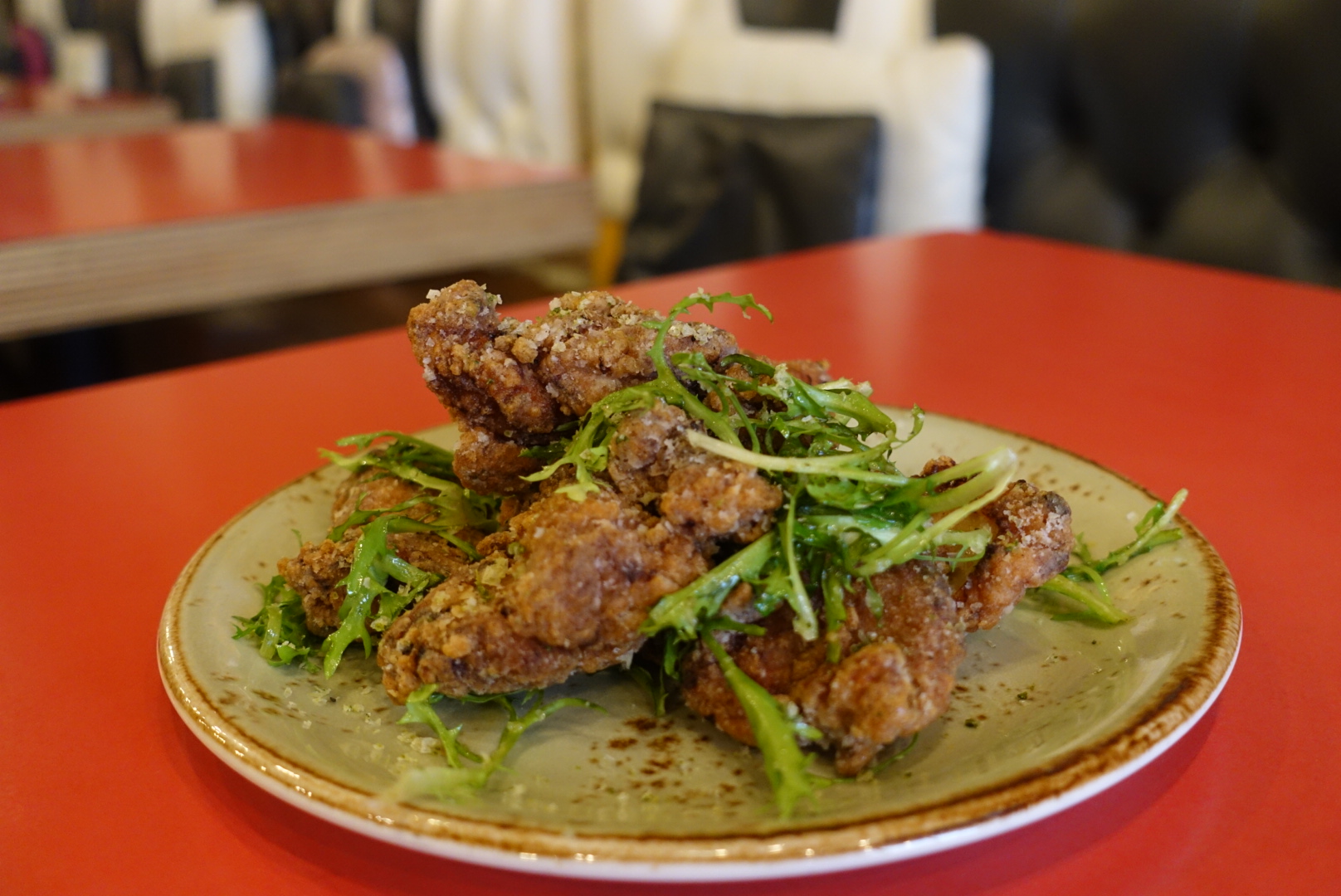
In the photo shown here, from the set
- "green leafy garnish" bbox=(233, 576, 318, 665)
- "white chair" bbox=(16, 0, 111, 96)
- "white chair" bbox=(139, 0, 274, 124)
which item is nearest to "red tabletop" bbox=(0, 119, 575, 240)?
"green leafy garnish" bbox=(233, 576, 318, 665)

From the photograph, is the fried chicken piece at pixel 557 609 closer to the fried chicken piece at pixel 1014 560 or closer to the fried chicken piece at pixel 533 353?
the fried chicken piece at pixel 533 353

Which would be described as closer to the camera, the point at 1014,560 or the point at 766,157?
the point at 1014,560

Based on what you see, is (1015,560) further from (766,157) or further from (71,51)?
(71,51)

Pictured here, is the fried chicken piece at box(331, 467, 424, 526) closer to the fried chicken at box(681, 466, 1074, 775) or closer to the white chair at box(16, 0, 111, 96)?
the fried chicken at box(681, 466, 1074, 775)

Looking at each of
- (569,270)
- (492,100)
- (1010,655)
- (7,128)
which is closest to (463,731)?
(1010,655)

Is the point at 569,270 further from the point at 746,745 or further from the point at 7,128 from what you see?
the point at 746,745

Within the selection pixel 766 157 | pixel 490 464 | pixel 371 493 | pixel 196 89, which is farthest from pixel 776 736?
pixel 196 89
